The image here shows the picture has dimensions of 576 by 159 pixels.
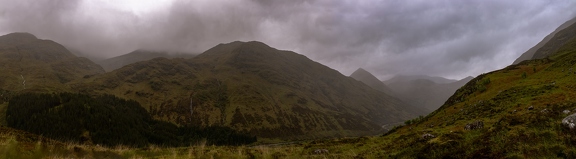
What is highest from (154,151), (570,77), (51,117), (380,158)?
(51,117)

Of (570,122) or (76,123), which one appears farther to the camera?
(76,123)

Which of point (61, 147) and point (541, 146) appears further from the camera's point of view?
point (61, 147)

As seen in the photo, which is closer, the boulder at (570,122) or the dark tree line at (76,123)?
the boulder at (570,122)

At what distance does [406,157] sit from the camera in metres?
12.7

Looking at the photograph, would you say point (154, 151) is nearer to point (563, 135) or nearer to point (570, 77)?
point (563, 135)

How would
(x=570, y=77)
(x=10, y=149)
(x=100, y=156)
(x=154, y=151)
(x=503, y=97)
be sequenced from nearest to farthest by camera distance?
(x=10, y=149) → (x=100, y=156) → (x=154, y=151) → (x=570, y=77) → (x=503, y=97)

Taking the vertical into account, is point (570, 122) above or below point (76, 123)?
below

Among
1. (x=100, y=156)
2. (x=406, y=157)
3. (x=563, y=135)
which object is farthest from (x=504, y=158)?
(x=100, y=156)

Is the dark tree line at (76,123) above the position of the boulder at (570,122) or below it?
Result: above

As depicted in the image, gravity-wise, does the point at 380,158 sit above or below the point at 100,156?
below

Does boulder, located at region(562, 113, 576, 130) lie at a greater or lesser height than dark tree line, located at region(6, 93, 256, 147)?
lesser

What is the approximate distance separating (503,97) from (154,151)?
1845 inches

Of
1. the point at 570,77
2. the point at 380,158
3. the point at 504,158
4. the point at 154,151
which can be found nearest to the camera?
the point at 504,158

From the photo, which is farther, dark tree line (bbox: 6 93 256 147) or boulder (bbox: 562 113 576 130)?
dark tree line (bbox: 6 93 256 147)
